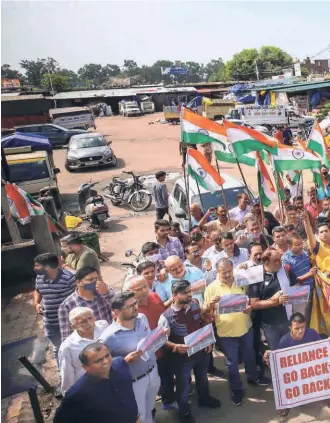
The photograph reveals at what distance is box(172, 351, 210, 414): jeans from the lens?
4254 mm

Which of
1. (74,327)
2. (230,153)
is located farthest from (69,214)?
(74,327)

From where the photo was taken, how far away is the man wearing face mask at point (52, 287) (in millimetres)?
4801

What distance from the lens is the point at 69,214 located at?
43.9ft

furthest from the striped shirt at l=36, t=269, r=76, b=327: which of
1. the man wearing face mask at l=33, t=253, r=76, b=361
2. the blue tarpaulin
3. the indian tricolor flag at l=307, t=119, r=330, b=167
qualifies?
the blue tarpaulin

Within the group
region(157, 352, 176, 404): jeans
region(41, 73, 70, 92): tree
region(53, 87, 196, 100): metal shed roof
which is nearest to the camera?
region(157, 352, 176, 404): jeans

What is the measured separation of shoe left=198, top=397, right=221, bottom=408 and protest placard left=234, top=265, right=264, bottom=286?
1.29 meters

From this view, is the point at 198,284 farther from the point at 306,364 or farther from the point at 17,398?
the point at 17,398

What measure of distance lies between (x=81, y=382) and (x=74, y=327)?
0.61 metres

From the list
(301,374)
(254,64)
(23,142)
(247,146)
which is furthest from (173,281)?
(254,64)

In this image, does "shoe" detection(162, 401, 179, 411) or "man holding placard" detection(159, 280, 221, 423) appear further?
"shoe" detection(162, 401, 179, 411)

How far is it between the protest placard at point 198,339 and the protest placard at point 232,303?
27 centimetres

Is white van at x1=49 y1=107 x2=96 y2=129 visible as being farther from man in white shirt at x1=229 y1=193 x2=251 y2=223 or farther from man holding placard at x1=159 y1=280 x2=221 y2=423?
man holding placard at x1=159 y1=280 x2=221 y2=423

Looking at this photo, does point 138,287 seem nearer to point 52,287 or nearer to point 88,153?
point 52,287

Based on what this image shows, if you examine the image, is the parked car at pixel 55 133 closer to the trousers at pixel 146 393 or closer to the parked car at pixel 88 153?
the parked car at pixel 88 153
